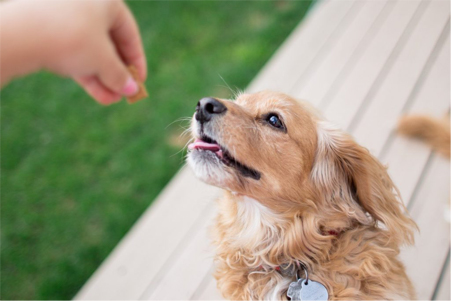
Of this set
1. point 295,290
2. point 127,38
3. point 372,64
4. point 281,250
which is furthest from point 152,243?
point 372,64

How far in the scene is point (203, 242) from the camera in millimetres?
2521

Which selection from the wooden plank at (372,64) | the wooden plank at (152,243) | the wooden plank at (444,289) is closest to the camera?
the wooden plank at (444,289)

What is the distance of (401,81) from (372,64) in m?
0.28

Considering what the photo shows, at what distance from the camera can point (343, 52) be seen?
3.32 meters

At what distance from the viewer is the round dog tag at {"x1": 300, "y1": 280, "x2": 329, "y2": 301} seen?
1.73 m

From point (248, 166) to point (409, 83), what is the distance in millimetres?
1967

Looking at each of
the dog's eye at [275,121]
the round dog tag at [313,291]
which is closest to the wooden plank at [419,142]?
the round dog tag at [313,291]

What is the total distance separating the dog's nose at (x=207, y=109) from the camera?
169cm

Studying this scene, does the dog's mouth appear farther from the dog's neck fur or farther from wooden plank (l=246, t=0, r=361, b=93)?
wooden plank (l=246, t=0, r=361, b=93)

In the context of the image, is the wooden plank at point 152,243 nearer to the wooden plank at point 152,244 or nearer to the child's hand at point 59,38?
the wooden plank at point 152,244

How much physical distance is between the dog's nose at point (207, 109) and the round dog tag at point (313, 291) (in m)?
0.90

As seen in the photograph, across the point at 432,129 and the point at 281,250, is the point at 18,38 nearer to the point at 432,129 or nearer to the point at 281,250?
the point at 281,250

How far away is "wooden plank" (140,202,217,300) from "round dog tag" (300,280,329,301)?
683mm

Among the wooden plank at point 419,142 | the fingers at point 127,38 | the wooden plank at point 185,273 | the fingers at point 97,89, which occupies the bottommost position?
the wooden plank at point 185,273
